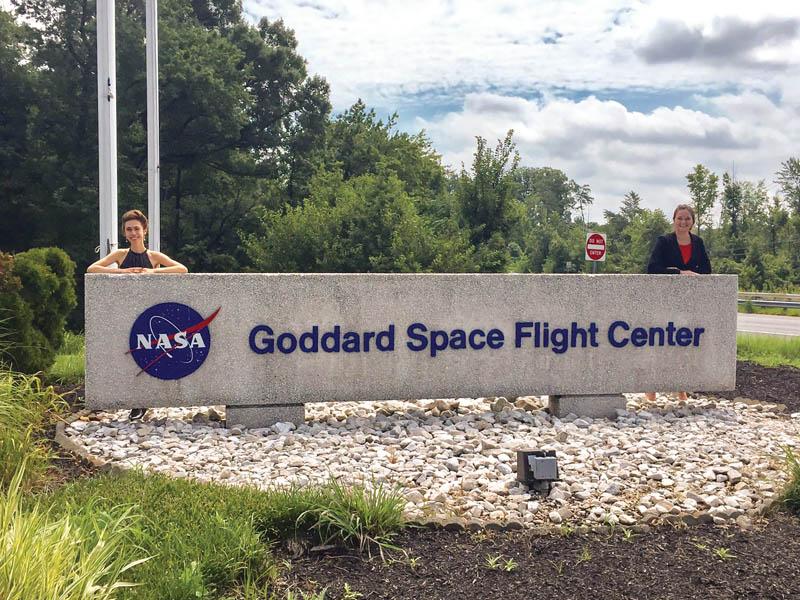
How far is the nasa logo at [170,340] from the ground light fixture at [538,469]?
3.34m

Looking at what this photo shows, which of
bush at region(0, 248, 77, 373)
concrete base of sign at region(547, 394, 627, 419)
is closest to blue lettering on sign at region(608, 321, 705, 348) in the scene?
concrete base of sign at region(547, 394, 627, 419)

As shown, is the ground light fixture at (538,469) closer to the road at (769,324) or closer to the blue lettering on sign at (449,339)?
the blue lettering on sign at (449,339)

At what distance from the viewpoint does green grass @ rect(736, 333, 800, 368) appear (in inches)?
459

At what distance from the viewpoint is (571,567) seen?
3.67 metres

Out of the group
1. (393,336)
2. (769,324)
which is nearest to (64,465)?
(393,336)

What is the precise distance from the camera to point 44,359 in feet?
26.8

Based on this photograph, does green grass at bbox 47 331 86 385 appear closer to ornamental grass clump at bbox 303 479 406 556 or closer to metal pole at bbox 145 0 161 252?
metal pole at bbox 145 0 161 252

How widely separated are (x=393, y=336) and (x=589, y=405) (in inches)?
86.8

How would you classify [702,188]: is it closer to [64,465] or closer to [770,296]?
[770,296]

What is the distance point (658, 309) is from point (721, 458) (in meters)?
2.23

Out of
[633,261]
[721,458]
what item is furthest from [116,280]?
[633,261]

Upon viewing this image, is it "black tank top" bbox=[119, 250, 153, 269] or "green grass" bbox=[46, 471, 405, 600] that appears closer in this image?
"green grass" bbox=[46, 471, 405, 600]

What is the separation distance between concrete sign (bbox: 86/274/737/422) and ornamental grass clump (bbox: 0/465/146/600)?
3.28 m

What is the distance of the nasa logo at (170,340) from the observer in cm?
667
